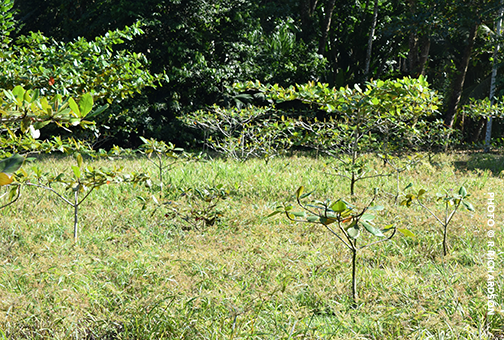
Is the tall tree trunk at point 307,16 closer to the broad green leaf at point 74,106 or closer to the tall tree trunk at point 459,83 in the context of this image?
the tall tree trunk at point 459,83

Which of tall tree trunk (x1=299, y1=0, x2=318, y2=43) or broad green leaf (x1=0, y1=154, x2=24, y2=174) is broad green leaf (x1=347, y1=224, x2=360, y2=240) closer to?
broad green leaf (x1=0, y1=154, x2=24, y2=174)

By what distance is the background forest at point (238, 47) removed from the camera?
1057cm

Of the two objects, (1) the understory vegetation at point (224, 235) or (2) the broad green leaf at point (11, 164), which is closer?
(2) the broad green leaf at point (11, 164)

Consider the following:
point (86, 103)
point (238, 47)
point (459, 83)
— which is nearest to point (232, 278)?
point (86, 103)

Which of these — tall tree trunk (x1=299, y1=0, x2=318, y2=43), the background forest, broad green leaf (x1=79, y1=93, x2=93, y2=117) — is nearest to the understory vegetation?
broad green leaf (x1=79, y1=93, x2=93, y2=117)

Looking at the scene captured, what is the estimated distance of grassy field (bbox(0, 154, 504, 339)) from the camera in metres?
1.97

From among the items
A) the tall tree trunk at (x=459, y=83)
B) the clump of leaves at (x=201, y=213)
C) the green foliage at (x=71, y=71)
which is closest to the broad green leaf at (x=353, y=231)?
the clump of leaves at (x=201, y=213)

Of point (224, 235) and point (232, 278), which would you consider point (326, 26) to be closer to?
point (224, 235)

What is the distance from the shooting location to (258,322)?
6.50 ft

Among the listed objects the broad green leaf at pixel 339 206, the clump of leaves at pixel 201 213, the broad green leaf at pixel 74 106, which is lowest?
the clump of leaves at pixel 201 213

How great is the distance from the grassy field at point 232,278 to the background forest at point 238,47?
674 cm

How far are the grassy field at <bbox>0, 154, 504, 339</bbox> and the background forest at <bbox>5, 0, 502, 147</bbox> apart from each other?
6.74 metres

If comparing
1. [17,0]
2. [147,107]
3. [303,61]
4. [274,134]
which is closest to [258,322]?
[274,134]

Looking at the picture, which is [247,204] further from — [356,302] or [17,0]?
[17,0]
